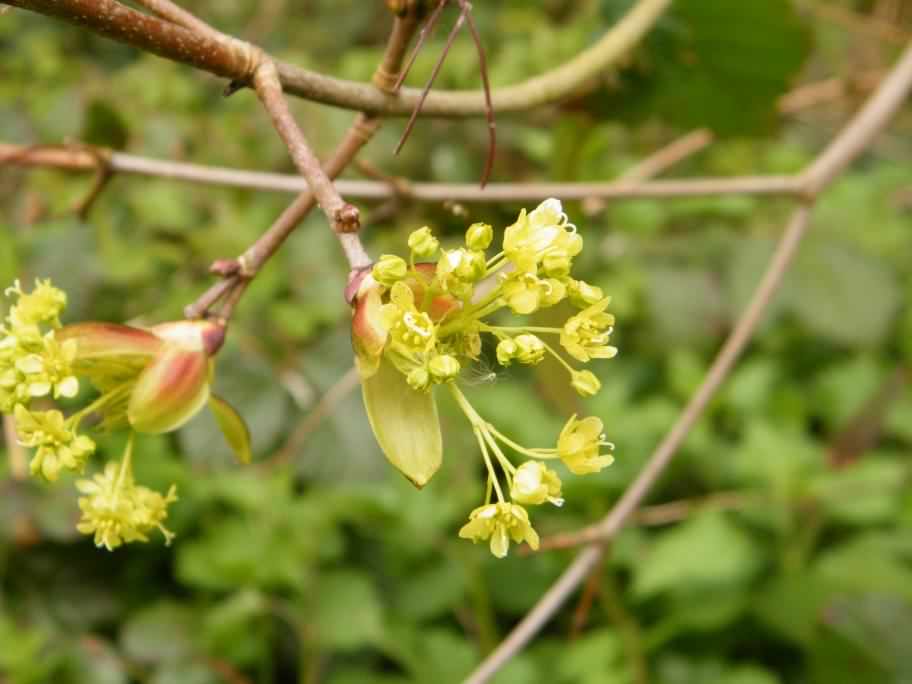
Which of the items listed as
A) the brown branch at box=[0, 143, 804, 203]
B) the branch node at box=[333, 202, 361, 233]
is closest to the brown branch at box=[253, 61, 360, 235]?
the branch node at box=[333, 202, 361, 233]

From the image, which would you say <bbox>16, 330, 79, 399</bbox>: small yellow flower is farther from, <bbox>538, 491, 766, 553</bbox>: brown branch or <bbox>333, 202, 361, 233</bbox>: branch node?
<bbox>538, 491, 766, 553</bbox>: brown branch

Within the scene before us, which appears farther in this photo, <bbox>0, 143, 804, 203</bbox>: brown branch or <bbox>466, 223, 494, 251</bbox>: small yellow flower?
<bbox>0, 143, 804, 203</bbox>: brown branch

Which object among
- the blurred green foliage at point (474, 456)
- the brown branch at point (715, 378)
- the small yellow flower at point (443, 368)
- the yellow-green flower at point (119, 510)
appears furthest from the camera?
the blurred green foliage at point (474, 456)

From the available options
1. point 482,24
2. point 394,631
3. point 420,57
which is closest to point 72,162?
point 394,631

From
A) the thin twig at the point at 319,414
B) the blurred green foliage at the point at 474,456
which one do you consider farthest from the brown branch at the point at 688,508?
the thin twig at the point at 319,414

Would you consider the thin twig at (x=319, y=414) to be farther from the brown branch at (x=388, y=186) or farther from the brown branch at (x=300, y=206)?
the brown branch at (x=300, y=206)

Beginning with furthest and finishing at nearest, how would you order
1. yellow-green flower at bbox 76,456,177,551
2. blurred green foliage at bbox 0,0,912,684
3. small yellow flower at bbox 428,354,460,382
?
blurred green foliage at bbox 0,0,912,684 → yellow-green flower at bbox 76,456,177,551 → small yellow flower at bbox 428,354,460,382
